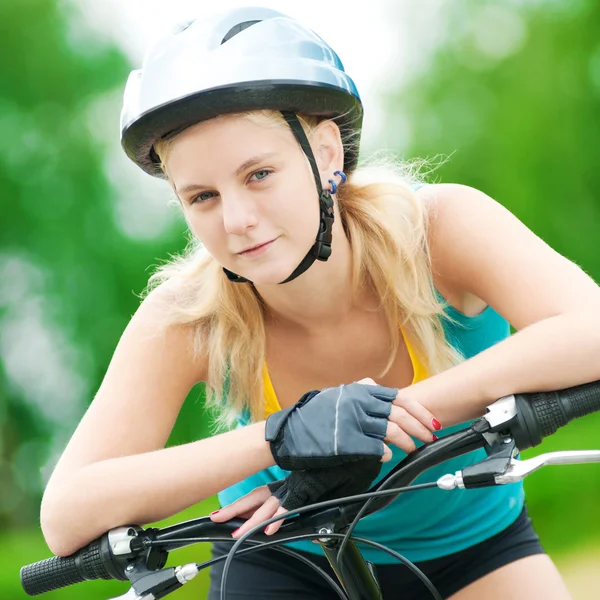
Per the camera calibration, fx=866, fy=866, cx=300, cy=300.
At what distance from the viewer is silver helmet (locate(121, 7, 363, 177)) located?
1941 mm

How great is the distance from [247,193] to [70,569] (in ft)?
2.91

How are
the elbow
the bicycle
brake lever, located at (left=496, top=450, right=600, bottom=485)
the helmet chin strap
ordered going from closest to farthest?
brake lever, located at (left=496, top=450, right=600, bottom=485)
the bicycle
the elbow
the helmet chin strap

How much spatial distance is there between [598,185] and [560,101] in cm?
98

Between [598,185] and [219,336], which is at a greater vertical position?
[598,185]

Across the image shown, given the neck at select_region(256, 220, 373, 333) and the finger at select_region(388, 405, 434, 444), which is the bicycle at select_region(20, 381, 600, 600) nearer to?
the finger at select_region(388, 405, 434, 444)

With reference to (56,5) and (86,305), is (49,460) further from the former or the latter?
(56,5)

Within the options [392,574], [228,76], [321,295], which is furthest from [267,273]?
[392,574]

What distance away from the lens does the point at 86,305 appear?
9406 millimetres

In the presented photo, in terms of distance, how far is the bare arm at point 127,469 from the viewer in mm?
1836

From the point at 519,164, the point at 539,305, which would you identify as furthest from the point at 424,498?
the point at 519,164

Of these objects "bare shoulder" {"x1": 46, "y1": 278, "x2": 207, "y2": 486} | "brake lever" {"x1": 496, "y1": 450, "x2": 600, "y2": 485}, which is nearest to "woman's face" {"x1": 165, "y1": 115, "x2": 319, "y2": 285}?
"bare shoulder" {"x1": 46, "y1": 278, "x2": 207, "y2": 486}

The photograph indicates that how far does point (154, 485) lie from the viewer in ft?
6.05

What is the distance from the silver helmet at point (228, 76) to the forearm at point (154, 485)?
2.38 ft

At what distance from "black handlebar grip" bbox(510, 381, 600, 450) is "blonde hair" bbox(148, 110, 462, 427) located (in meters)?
0.56
